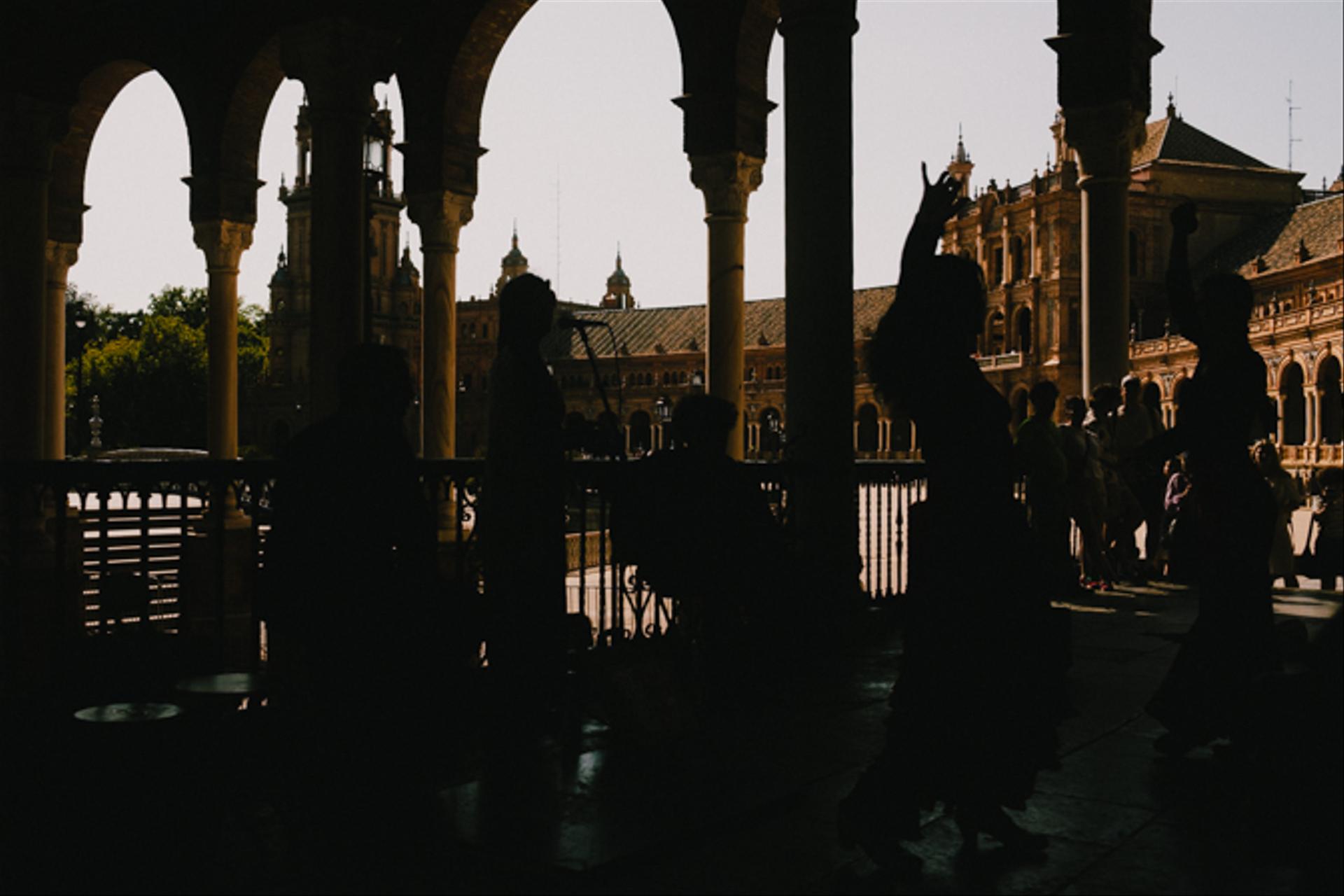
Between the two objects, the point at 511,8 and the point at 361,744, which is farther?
the point at 511,8

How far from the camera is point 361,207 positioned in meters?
8.95

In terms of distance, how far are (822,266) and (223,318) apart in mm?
10642

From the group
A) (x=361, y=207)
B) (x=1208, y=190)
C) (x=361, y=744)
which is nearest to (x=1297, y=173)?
(x=1208, y=190)

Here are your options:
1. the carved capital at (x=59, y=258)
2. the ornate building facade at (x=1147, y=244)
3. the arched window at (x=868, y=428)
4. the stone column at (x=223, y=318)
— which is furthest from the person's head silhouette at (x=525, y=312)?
the arched window at (x=868, y=428)

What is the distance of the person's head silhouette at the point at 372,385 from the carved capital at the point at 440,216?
10.7 m

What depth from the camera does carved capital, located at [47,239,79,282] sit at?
16.5m

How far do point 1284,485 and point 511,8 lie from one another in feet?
31.1

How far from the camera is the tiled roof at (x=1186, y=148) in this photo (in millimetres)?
67625

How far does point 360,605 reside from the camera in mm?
3523

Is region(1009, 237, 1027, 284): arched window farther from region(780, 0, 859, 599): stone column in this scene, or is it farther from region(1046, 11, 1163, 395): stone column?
region(780, 0, 859, 599): stone column

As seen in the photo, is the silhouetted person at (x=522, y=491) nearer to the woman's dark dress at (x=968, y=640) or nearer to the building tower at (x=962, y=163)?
the woman's dark dress at (x=968, y=640)

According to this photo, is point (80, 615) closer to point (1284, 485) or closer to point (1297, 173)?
point (1284, 485)

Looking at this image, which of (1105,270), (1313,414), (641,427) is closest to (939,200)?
(1105,270)

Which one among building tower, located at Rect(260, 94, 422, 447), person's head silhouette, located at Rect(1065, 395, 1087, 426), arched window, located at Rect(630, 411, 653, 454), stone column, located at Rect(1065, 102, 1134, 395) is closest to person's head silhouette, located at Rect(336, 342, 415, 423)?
person's head silhouette, located at Rect(1065, 395, 1087, 426)
